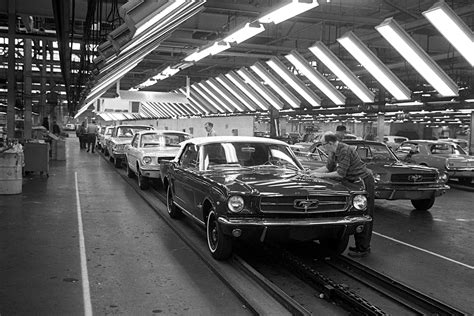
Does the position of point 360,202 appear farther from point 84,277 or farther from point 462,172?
point 462,172

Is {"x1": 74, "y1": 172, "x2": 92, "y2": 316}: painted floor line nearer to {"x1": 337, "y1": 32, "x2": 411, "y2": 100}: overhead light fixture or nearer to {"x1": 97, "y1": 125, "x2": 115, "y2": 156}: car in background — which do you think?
{"x1": 337, "y1": 32, "x2": 411, "y2": 100}: overhead light fixture

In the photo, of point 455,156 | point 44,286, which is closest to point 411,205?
point 455,156

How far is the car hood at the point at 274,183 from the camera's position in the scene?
523 centimetres

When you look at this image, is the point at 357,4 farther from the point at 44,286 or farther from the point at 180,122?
the point at 180,122

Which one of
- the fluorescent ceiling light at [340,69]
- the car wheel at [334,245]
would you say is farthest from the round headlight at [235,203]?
the fluorescent ceiling light at [340,69]

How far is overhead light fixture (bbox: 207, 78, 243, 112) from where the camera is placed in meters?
24.3

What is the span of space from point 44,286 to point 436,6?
9208 mm

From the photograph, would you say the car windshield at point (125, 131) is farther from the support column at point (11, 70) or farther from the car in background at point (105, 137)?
the support column at point (11, 70)

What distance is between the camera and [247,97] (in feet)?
75.1

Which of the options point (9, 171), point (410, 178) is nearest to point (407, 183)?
point (410, 178)

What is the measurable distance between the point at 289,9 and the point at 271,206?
4159 millimetres

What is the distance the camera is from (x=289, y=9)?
25.8ft

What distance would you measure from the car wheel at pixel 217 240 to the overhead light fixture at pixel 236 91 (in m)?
17.5

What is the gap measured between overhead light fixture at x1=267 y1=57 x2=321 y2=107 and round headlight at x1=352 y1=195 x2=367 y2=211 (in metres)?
12.1
